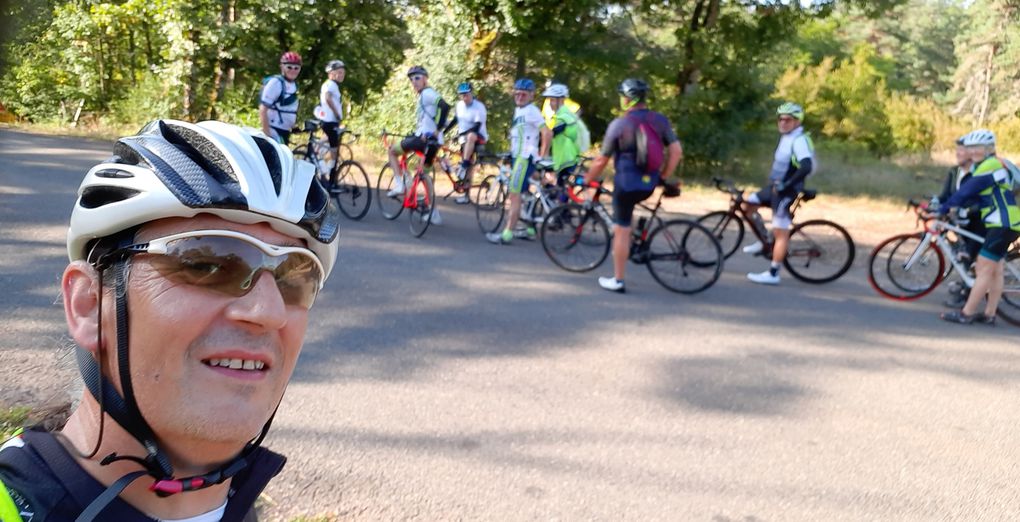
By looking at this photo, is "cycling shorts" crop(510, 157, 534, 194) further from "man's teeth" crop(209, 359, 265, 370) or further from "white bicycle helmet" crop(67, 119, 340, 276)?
"man's teeth" crop(209, 359, 265, 370)

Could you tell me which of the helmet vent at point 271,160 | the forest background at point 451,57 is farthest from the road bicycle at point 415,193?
the helmet vent at point 271,160

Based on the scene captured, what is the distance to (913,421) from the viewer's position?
5492 mm

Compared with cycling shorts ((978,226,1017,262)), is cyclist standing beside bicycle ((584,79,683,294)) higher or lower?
higher

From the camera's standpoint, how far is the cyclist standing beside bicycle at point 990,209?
321 inches

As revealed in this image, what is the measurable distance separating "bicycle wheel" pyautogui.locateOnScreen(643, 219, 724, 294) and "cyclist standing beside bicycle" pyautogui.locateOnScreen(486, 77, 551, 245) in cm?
216

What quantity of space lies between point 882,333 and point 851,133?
3556 cm

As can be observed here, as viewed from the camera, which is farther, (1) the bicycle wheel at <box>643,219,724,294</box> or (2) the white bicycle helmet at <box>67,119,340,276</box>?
(1) the bicycle wheel at <box>643,219,724,294</box>

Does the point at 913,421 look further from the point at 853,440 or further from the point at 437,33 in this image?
the point at 437,33

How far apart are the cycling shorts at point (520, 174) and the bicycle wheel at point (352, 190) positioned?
2.11m

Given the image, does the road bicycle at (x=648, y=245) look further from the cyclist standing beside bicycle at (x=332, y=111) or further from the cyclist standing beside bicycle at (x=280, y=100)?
the cyclist standing beside bicycle at (x=280, y=100)

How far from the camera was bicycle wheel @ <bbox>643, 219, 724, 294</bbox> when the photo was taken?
8695 millimetres

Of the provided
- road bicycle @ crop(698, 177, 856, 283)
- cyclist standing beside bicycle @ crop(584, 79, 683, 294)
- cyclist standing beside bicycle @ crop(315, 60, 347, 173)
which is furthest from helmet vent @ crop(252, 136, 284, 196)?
cyclist standing beside bicycle @ crop(315, 60, 347, 173)

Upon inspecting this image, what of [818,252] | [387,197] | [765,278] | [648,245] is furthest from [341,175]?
[818,252]

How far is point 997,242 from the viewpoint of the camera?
8.24m
